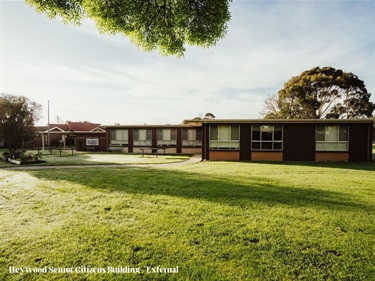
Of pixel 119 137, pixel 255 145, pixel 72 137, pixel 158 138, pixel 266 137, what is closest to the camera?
pixel 266 137

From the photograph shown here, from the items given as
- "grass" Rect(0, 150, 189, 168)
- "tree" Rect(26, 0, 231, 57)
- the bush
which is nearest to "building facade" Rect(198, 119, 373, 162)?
"grass" Rect(0, 150, 189, 168)

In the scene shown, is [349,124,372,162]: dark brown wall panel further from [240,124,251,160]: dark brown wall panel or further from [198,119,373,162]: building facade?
[240,124,251,160]: dark brown wall panel

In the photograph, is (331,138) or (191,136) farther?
(191,136)

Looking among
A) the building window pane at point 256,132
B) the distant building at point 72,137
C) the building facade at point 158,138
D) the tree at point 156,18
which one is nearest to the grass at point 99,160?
the building window pane at point 256,132

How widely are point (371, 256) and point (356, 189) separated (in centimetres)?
491

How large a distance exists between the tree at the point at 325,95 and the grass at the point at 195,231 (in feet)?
91.6

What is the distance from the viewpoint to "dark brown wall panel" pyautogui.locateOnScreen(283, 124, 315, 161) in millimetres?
17766

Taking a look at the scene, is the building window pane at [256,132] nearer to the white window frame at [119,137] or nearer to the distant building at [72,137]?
the white window frame at [119,137]

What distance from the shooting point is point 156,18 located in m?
7.31

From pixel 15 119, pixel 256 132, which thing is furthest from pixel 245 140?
pixel 15 119

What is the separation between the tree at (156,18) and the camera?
6.40 metres

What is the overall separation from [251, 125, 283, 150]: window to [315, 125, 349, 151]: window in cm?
301

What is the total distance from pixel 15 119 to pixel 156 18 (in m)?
21.0

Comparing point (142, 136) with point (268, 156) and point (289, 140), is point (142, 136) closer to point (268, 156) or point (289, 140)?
point (268, 156)
